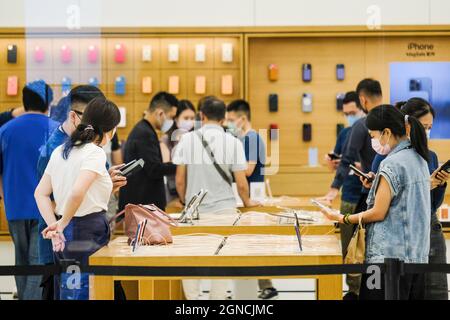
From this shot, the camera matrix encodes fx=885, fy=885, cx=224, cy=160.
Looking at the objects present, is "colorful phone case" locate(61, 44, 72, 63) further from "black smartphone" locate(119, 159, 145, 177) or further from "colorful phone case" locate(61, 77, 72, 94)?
"black smartphone" locate(119, 159, 145, 177)

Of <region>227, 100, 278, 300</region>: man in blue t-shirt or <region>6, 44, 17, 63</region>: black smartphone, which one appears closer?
<region>6, 44, 17, 63</region>: black smartphone

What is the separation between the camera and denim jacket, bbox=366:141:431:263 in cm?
365

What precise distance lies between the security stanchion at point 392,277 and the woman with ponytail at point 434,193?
322 millimetres

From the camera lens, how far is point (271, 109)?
5.64 meters

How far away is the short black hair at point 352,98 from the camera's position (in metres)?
4.55

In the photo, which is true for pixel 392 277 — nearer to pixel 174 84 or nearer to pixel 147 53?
pixel 147 53

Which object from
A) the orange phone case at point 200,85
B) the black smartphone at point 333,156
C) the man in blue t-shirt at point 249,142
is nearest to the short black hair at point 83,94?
the man in blue t-shirt at point 249,142

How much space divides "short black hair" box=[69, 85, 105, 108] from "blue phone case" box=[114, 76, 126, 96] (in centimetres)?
37

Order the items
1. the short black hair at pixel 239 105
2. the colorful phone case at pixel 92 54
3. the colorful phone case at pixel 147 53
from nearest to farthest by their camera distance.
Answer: the colorful phone case at pixel 92 54, the colorful phone case at pixel 147 53, the short black hair at pixel 239 105

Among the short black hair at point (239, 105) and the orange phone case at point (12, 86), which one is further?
the short black hair at point (239, 105)

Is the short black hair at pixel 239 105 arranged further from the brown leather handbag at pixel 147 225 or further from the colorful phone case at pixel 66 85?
the brown leather handbag at pixel 147 225

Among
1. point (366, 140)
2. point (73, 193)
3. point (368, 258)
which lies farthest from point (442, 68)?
point (73, 193)

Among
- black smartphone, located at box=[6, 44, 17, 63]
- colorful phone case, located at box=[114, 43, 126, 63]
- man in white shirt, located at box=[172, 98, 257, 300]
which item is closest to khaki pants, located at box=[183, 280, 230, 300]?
man in white shirt, located at box=[172, 98, 257, 300]

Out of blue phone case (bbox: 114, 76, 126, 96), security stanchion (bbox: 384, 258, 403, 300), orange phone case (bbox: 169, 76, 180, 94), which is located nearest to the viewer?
security stanchion (bbox: 384, 258, 403, 300)
